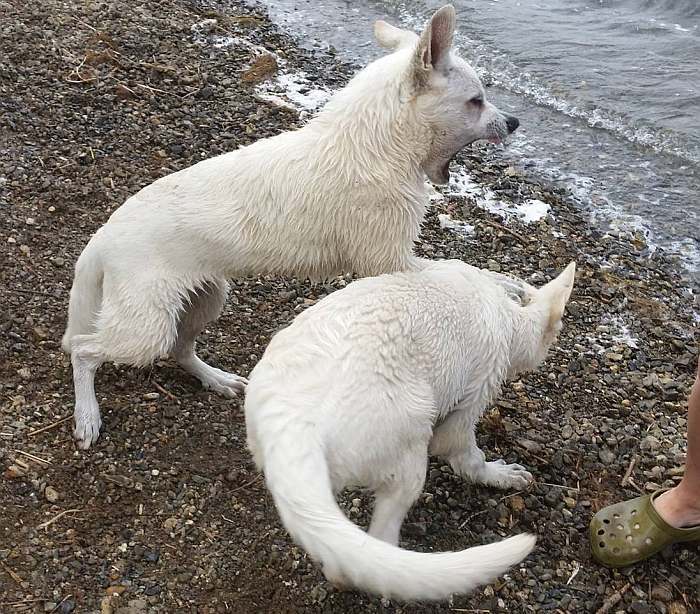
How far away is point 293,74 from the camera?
26.7 feet

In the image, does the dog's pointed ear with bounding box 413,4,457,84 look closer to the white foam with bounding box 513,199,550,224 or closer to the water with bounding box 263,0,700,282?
the white foam with bounding box 513,199,550,224

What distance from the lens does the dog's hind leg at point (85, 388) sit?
389 centimetres

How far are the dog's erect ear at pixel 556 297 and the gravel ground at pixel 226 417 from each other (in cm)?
79

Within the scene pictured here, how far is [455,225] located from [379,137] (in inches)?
86.6

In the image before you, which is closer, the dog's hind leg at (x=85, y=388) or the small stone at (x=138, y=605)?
the small stone at (x=138, y=605)

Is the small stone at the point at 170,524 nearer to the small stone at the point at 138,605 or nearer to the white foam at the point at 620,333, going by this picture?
the small stone at the point at 138,605

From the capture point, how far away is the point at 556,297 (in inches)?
145

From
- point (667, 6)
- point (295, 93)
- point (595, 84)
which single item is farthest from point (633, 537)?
point (667, 6)

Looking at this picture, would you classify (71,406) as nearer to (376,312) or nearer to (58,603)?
(58,603)

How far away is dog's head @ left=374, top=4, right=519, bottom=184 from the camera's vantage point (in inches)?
148

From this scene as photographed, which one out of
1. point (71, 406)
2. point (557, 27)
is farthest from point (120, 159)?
point (557, 27)

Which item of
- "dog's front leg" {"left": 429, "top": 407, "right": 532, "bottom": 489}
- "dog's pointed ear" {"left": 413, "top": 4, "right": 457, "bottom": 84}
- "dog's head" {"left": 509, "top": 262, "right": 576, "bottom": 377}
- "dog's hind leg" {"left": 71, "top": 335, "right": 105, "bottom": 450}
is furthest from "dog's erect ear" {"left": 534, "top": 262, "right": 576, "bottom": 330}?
"dog's hind leg" {"left": 71, "top": 335, "right": 105, "bottom": 450}

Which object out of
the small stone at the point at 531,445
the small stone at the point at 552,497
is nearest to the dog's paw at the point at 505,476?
the small stone at the point at 552,497

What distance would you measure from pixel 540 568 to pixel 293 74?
19.9 ft
